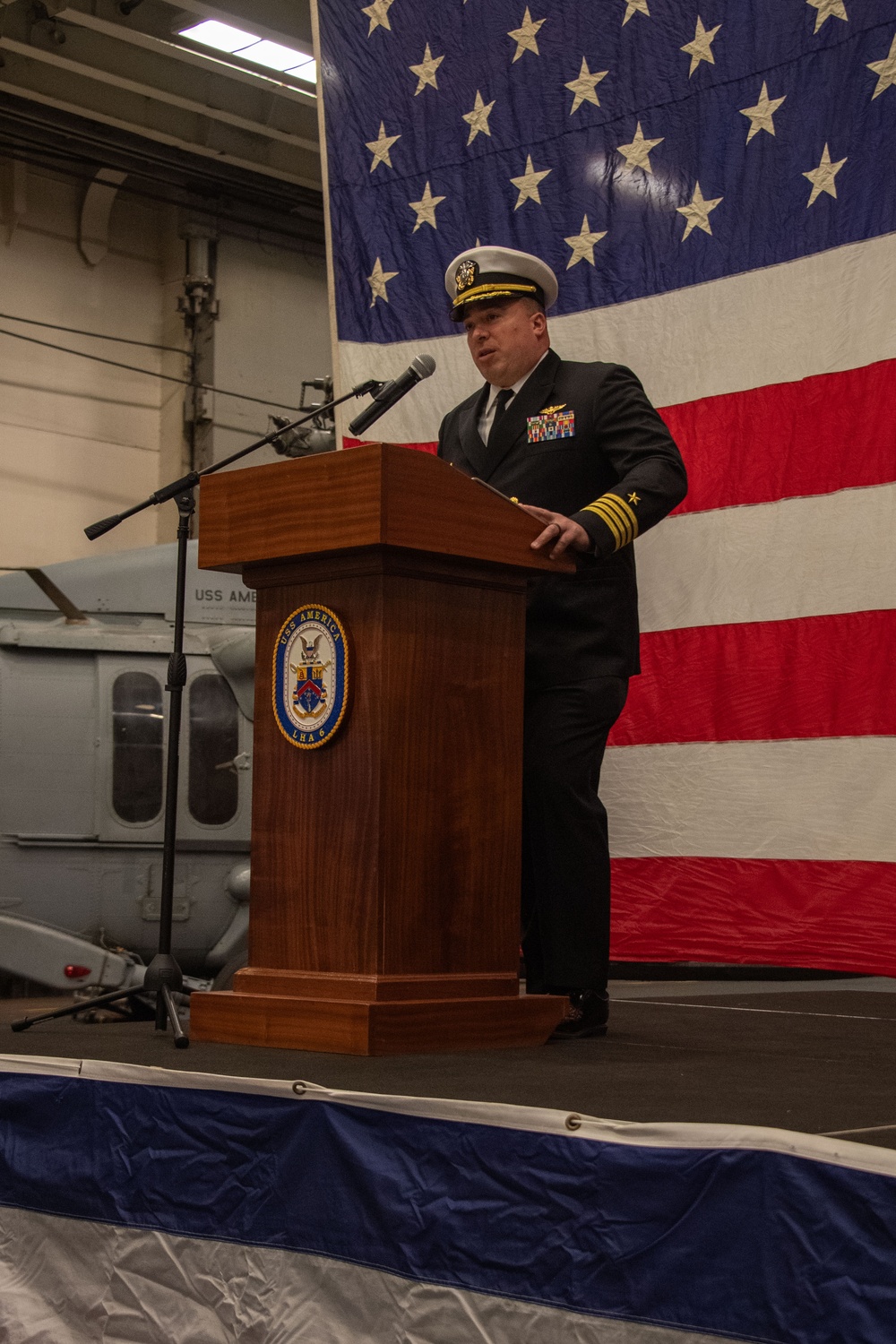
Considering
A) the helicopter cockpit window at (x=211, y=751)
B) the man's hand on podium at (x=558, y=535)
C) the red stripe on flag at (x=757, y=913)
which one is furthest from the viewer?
the helicopter cockpit window at (x=211, y=751)

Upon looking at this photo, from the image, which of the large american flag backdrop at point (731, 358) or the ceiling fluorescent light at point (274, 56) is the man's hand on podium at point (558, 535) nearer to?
the large american flag backdrop at point (731, 358)

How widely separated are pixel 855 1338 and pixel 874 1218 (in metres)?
0.08

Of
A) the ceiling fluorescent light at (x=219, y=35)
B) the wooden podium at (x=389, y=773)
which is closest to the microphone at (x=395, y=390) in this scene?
the wooden podium at (x=389, y=773)

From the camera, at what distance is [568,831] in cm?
203

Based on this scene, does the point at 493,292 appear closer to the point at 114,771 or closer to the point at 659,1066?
the point at 659,1066

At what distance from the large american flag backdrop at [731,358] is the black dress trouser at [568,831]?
3.87ft

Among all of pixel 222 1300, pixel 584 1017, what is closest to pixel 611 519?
pixel 584 1017

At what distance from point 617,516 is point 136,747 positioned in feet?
14.7

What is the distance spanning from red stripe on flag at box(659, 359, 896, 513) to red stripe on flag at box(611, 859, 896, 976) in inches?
33.0

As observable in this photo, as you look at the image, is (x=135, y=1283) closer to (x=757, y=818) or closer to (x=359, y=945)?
(x=359, y=945)

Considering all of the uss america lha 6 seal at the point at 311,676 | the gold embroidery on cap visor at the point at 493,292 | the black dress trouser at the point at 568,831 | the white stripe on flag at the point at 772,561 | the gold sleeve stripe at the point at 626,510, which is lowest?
the black dress trouser at the point at 568,831

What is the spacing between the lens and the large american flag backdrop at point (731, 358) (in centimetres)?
308

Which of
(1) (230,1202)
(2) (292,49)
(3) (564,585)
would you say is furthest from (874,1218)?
(2) (292,49)

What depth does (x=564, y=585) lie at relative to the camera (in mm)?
2105
